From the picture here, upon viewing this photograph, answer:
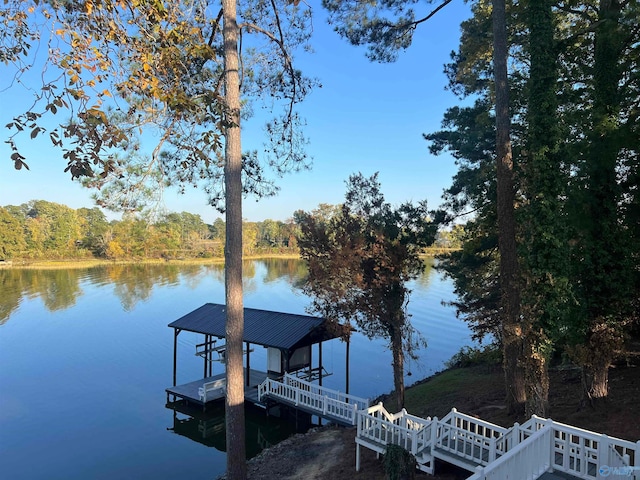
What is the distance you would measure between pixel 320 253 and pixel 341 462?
17.2ft

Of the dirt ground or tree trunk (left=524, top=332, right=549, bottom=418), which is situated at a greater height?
tree trunk (left=524, top=332, right=549, bottom=418)

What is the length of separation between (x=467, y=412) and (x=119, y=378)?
15.0 m

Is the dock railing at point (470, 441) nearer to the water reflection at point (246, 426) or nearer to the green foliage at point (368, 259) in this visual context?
the green foliage at point (368, 259)

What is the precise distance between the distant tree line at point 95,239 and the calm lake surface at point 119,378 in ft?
65.4

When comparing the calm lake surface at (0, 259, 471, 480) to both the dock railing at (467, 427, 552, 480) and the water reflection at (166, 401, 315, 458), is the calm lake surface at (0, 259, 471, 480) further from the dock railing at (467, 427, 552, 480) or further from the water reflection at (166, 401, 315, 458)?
the dock railing at (467, 427, 552, 480)

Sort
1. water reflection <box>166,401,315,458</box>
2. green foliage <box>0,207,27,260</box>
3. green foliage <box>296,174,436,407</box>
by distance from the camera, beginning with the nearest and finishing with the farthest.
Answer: green foliage <box>296,174,436,407</box> < water reflection <box>166,401,315,458</box> < green foliage <box>0,207,27,260</box>

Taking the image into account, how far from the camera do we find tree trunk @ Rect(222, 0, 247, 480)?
7449 millimetres

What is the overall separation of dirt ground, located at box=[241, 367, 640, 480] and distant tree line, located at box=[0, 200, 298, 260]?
1786 inches

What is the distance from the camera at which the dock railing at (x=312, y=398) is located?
11539mm

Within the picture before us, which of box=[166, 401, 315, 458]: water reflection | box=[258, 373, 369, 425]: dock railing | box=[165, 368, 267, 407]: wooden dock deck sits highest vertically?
box=[258, 373, 369, 425]: dock railing

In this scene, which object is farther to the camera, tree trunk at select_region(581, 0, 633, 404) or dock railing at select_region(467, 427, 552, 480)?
tree trunk at select_region(581, 0, 633, 404)

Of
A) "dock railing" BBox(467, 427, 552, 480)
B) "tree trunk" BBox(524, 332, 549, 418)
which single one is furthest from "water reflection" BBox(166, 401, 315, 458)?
"dock railing" BBox(467, 427, 552, 480)

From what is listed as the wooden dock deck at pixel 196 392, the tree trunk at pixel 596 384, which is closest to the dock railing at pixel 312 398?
the wooden dock deck at pixel 196 392

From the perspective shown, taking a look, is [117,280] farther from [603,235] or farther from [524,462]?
[524,462]
